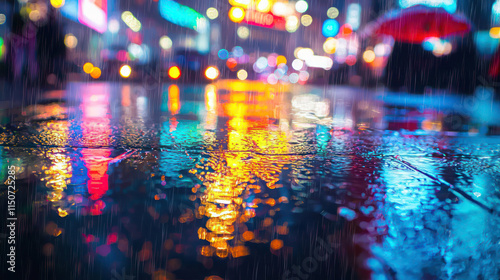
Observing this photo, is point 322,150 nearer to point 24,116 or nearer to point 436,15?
point 24,116

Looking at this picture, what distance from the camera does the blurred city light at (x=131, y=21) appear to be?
36.3 metres

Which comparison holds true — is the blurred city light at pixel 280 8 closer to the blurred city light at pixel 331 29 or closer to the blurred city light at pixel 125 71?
the blurred city light at pixel 331 29

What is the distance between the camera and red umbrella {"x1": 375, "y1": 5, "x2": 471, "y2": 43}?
1527 cm

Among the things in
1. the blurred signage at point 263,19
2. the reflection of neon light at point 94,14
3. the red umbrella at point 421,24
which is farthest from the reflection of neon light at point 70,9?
the blurred signage at point 263,19

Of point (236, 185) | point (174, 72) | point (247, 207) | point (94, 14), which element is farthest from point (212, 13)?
point (247, 207)

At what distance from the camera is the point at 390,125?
24.5ft

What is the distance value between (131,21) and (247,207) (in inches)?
1449

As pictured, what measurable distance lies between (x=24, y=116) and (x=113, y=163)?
389 cm

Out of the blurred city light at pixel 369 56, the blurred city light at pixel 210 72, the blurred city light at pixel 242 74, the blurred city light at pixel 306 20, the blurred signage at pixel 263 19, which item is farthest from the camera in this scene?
the blurred city light at pixel 306 20

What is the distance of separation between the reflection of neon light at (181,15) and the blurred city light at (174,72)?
621 inches

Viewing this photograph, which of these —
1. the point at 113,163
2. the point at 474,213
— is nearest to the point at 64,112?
the point at 113,163

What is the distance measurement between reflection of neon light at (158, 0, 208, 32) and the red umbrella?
22900 mm

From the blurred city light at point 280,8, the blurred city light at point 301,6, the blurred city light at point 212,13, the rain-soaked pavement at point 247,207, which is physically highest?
the blurred city light at point 301,6

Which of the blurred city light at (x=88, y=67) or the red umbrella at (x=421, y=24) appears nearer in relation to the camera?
the red umbrella at (x=421, y=24)
